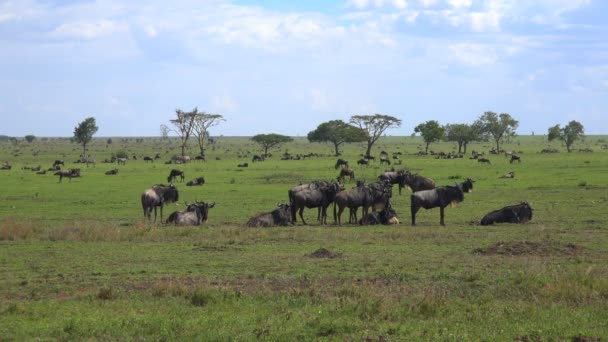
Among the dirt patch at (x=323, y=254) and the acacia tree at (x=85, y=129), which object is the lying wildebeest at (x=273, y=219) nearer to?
the dirt patch at (x=323, y=254)

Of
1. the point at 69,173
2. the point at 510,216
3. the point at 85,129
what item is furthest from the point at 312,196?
the point at 85,129

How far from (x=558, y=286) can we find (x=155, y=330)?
6.74 metres

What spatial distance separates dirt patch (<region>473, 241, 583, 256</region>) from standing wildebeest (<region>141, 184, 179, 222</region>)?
43.5ft

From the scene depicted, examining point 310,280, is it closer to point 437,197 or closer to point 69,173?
point 437,197

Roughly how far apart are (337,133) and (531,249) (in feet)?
278

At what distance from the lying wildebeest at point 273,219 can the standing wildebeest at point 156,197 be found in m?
4.41

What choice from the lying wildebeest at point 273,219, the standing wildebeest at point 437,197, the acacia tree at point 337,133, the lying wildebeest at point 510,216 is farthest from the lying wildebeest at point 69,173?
the acacia tree at point 337,133

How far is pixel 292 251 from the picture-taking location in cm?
1705

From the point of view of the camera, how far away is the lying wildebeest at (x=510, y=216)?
73.1 ft

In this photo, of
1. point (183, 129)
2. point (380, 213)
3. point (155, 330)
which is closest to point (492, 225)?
A: point (380, 213)

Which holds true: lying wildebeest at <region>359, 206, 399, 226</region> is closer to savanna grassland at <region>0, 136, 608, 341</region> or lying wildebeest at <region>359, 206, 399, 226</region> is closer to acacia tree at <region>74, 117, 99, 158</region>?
savanna grassland at <region>0, 136, 608, 341</region>

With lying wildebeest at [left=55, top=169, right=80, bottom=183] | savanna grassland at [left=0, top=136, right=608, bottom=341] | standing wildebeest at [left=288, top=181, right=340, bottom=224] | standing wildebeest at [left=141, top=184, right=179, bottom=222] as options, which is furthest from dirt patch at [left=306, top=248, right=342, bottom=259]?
lying wildebeest at [left=55, top=169, right=80, bottom=183]

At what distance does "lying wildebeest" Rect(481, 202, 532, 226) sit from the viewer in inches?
877

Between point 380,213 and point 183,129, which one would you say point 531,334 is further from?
point 183,129
